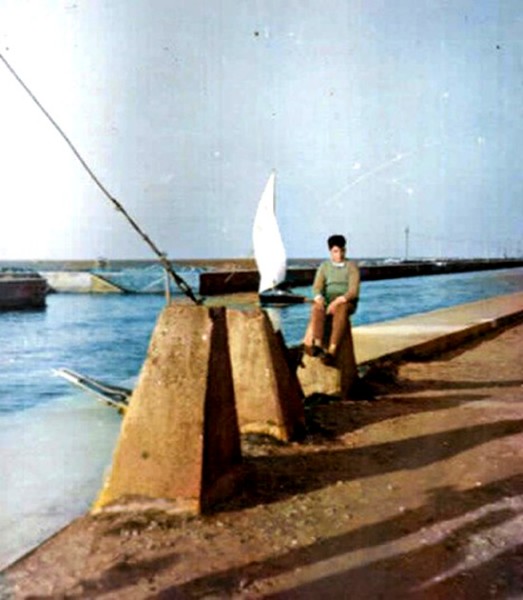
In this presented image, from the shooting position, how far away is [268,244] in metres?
37.9

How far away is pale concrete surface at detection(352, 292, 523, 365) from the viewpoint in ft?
31.4

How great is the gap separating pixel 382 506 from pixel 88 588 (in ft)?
5.39

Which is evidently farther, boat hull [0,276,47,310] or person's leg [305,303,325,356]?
boat hull [0,276,47,310]

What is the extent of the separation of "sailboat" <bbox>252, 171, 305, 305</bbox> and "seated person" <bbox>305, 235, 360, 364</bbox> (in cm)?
3009

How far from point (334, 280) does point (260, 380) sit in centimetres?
181

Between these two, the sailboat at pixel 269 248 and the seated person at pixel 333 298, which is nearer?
the seated person at pixel 333 298

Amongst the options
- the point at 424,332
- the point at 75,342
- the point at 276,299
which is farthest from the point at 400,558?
the point at 276,299

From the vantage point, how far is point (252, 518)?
11.5 feet

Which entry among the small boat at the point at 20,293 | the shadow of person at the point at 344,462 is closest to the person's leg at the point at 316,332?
the shadow of person at the point at 344,462

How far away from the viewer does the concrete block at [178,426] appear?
3.59 m

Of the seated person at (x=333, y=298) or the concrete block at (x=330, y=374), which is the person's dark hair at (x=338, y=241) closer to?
the seated person at (x=333, y=298)

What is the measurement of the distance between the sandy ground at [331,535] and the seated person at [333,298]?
128 cm

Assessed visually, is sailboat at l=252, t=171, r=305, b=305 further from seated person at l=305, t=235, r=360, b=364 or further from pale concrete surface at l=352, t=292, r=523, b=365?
seated person at l=305, t=235, r=360, b=364

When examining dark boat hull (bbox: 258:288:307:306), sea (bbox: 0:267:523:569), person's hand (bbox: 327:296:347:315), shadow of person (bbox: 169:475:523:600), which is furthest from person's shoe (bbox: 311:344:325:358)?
dark boat hull (bbox: 258:288:307:306)
